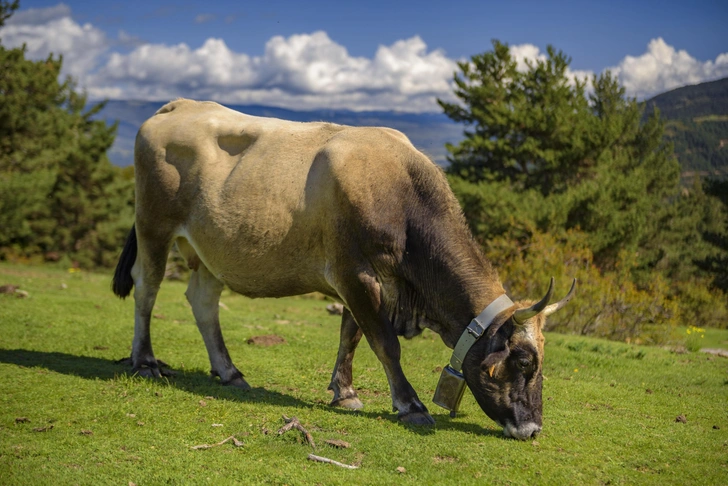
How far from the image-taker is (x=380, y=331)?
6.98m

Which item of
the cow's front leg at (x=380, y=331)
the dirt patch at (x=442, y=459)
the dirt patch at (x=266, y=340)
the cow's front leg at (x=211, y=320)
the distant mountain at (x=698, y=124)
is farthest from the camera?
the distant mountain at (x=698, y=124)

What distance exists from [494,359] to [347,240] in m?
1.91

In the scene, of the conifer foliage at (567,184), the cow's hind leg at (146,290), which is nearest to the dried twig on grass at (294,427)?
the cow's hind leg at (146,290)

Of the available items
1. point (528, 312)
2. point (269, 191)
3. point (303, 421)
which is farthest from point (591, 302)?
point (303, 421)

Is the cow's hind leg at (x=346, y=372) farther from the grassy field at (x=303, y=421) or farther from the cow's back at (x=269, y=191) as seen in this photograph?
the cow's back at (x=269, y=191)

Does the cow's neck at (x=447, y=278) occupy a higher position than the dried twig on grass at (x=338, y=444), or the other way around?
the cow's neck at (x=447, y=278)

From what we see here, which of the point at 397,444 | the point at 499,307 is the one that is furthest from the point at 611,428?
the point at 397,444

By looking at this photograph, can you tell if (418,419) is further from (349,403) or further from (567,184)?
(567,184)

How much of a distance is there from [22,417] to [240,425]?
2044 millimetres

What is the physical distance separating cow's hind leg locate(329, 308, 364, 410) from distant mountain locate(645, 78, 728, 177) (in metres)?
30.2

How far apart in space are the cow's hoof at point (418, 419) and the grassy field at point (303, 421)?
0.10 meters

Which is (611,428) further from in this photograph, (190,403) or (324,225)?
(190,403)

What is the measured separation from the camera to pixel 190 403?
721 cm

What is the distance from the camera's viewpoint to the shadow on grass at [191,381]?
693 cm
